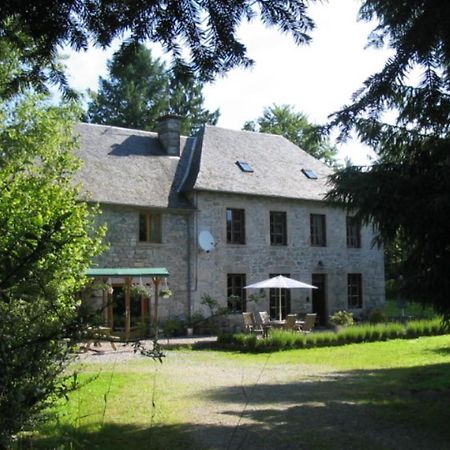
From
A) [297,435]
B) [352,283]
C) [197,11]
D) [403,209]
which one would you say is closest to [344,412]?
[297,435]

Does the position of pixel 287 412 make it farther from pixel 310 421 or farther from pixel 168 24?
pixel 168 24

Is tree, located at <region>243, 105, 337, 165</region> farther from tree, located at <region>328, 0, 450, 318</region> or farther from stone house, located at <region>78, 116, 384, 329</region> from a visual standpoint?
tree, located at <region>328, 0, 450, 318</region>

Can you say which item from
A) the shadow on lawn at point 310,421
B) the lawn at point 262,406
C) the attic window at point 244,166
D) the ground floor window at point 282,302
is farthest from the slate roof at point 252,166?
the shadow on lawn at point 310,421

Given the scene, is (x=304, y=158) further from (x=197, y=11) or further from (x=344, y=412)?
(x=197, y=11)

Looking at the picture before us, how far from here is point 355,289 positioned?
26531mm

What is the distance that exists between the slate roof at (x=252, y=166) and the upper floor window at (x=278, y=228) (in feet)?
3.05

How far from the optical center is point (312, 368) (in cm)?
1329

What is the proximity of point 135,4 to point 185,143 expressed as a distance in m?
22.6

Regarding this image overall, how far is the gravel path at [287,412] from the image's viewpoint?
657cm

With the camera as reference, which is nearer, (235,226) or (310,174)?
(235,226)

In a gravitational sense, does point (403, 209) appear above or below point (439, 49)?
below

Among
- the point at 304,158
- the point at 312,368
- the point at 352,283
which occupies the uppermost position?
the point at 304,158

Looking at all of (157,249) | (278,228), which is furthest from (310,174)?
(157,249)

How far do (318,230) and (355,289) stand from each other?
3263mm
